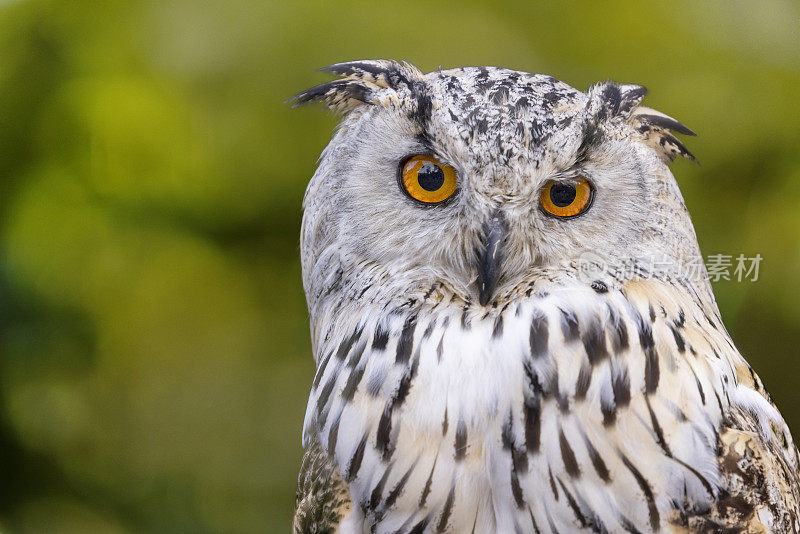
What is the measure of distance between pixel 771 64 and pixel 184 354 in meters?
1.65

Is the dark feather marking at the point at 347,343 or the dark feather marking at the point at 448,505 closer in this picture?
the dark feather marking at the point at 448,505

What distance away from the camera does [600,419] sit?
0.86m

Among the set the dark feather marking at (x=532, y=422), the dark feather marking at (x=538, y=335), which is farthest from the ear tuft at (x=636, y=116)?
the dark feather marking at (x=532, y=422)

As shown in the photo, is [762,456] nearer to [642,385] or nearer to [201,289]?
[642,385]

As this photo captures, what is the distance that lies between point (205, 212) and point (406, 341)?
3.42ft

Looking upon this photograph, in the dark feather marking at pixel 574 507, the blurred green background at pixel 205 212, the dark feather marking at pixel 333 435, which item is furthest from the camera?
the blurred green background at pixel 205 212

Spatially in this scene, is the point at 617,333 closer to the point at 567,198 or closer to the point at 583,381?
the point at 583,381

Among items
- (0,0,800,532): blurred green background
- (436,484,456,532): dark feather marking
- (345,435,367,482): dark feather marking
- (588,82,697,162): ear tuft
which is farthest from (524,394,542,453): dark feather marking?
(0,0,800,532): blurred green background

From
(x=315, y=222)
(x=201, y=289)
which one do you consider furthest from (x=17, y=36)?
(x=315, y=222)

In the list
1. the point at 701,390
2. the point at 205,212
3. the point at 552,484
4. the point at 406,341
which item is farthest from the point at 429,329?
the point at 205,212

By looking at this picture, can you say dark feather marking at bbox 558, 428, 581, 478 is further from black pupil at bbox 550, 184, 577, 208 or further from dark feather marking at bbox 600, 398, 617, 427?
black pupil at bbox 550, 184, 577, 208

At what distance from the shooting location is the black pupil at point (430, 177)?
37.2 inches

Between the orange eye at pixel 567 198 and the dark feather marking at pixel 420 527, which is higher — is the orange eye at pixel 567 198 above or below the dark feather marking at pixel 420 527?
above
